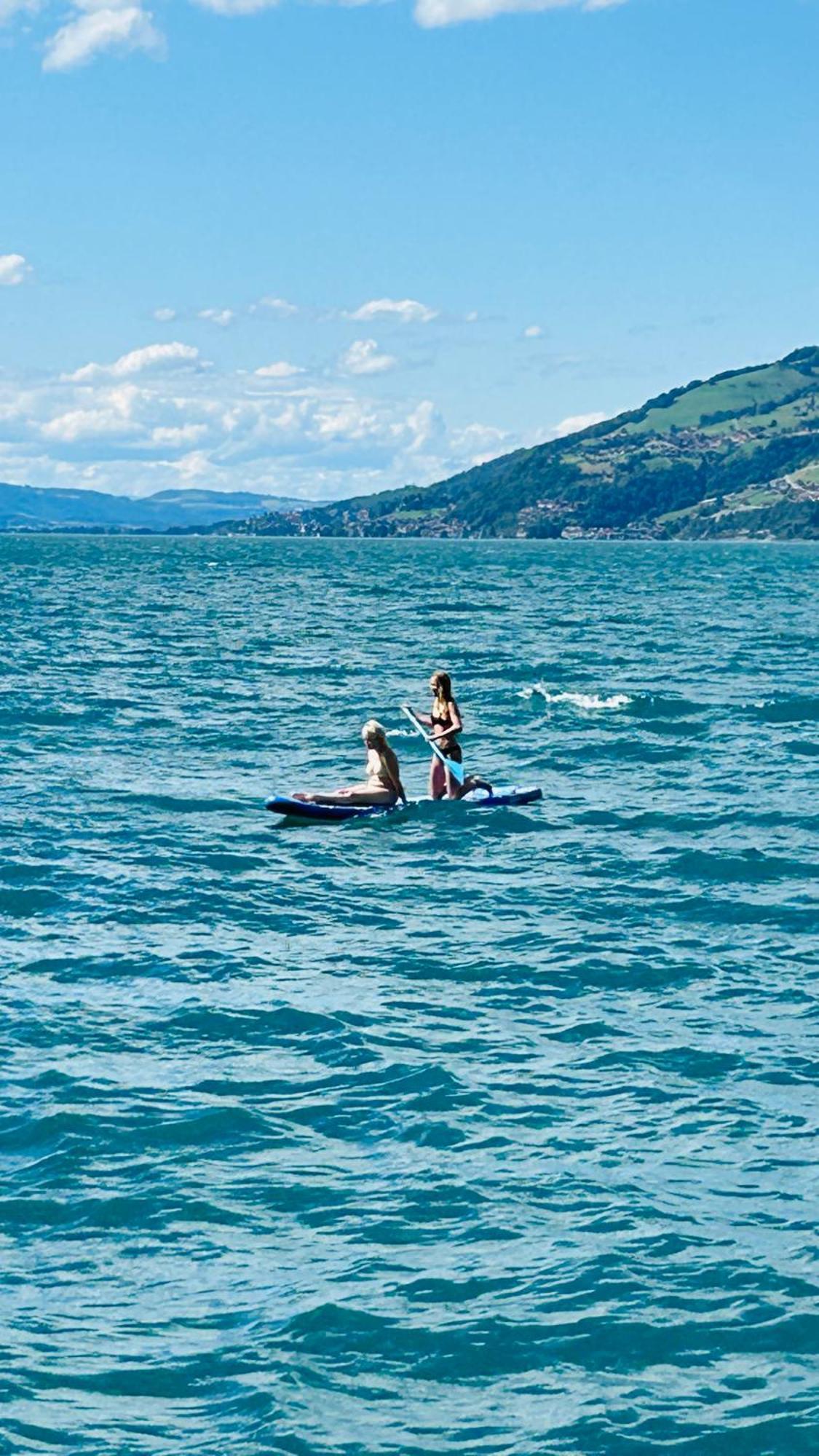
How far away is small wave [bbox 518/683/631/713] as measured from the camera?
46.8 m

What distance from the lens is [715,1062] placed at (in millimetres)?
16344

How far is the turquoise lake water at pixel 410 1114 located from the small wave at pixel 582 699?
10.8 meters

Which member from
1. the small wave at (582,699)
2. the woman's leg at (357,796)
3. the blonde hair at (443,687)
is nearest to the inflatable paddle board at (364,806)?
the woman's leg at (357,796)

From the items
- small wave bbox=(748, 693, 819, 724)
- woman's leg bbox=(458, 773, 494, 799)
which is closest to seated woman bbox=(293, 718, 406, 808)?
woman's leg bbox=(458, 773, 494, 799)

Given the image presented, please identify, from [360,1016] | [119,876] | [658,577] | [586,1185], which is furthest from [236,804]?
[658,577]

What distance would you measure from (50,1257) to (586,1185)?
4.22m

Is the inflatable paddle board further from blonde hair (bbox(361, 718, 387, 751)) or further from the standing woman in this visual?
blonde hair (bbox(361, 718, 387, 751))

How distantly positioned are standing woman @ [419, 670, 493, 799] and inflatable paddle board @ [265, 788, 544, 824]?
177mm

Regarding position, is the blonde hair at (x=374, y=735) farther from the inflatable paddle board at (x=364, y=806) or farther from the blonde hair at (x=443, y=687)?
the blonde hair at (x=443, y=687)

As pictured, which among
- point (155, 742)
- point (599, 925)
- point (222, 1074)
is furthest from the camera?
point (155, 742)

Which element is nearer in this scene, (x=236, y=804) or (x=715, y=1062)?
(x=715, y=1062)

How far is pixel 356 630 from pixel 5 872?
55305 mm

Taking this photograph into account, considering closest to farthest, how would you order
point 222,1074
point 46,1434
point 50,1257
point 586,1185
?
point 46,1434, point 50,1257, point 586,1185, point 222,1074

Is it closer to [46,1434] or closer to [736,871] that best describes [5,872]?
[736,871]
